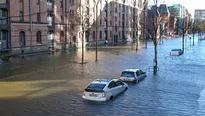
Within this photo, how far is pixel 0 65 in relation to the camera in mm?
44094

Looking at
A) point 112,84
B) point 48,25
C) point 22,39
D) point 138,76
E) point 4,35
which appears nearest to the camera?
point 112,84

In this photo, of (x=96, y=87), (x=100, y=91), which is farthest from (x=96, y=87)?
(x=100, y=91)

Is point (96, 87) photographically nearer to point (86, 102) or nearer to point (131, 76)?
point (86, 102)

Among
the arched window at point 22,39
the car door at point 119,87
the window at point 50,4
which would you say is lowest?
the car door at point 119,87

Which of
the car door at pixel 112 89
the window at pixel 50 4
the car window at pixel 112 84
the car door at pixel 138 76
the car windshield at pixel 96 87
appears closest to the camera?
the car windshield at pixel 96 87

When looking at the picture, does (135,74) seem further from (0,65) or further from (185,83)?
(0,65)

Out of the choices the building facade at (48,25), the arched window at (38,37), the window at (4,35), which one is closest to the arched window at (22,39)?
the building facade at (48,25)

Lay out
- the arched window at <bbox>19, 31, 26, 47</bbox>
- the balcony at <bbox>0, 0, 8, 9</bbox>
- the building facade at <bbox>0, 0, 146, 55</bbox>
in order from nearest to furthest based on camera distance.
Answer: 1. the balcony at <bbox>0, 0, 8, 9</bbox>
2. the building facade at <bbox>0, 0, 146, 55</bbox>
3. the arched window at <bbox>19, 31, 26, 47</bbox>

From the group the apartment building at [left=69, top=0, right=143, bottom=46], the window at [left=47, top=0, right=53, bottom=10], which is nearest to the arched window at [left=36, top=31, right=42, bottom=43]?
the window at [left=47, top=0, right=53, bottom=10]

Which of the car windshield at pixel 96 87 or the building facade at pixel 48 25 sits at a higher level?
the building facade at pixel 48 25

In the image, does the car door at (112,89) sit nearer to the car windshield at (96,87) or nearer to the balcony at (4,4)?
the car windshield at (96,87)

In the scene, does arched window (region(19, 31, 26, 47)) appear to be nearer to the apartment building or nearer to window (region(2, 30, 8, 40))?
window (region(2, 30, 8, 40))

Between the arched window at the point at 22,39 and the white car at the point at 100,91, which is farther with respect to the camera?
the arched window at the point at 22,39

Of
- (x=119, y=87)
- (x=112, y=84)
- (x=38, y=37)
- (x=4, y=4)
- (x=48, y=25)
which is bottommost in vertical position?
(x=119, y=87)
